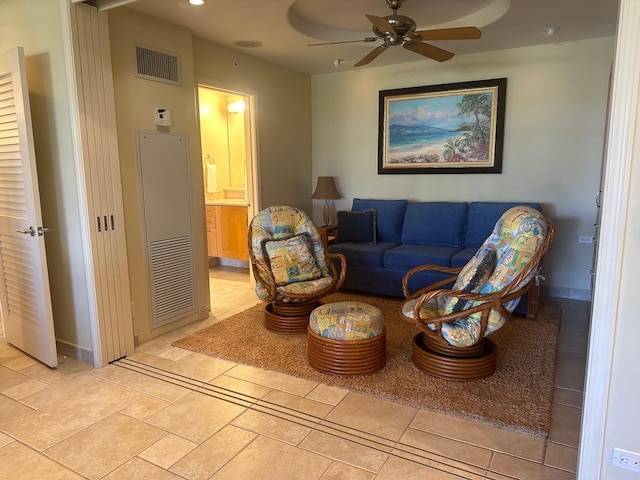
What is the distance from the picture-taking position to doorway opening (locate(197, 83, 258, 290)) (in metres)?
5.48

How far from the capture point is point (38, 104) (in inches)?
115

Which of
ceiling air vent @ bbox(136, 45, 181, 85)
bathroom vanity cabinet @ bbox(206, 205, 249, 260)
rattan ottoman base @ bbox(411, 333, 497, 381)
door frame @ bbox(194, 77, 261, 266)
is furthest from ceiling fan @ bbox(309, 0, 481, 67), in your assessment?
bathroom vanity cabinet @ bbox(206, 205, 249, 260)

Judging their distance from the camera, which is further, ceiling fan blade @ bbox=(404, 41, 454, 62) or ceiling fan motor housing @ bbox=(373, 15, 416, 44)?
ceiling fan blade @ bbox=(404, 41, 454, 62)

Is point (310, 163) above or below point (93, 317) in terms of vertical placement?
above

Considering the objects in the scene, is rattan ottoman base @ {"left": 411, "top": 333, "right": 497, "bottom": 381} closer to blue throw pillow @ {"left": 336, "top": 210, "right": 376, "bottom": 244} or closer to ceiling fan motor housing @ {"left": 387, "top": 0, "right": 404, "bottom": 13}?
blue throw pillow @ {"left": 336, "top": 210, "right": 376, "bottom": 244}

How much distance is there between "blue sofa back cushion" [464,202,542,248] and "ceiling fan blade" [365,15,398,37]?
2.13m

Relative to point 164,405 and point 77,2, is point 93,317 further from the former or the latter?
point 77,2

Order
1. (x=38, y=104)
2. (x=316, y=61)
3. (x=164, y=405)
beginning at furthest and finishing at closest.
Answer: (x=316, y=61) → (x=38, y=104) → (x=164, y=405)

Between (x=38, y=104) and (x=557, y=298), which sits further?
(x=557, y=298)

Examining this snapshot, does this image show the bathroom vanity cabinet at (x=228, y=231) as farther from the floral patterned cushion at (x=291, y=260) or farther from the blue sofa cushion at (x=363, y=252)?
the floral patterned cushion at (x=291, y=260)

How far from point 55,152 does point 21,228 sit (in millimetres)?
562

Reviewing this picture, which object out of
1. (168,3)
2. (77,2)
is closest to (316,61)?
(168,3)

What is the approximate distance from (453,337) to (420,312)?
25 centimetres

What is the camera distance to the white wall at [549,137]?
409 cm
